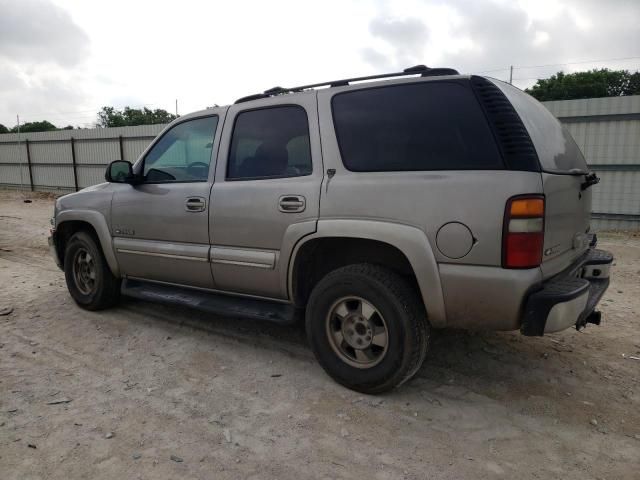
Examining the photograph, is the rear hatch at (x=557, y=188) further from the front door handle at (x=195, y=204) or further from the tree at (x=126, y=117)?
the tree at (x=126, y=117)

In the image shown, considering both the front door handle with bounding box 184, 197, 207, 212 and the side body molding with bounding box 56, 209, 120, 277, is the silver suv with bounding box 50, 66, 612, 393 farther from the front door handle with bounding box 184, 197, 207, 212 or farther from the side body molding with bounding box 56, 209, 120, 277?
the side body molding with bounding box 56, 209, 120, 277

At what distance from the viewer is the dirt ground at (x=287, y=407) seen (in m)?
2.38

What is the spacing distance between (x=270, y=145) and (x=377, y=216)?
1.11 metres

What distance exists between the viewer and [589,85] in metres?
38.0

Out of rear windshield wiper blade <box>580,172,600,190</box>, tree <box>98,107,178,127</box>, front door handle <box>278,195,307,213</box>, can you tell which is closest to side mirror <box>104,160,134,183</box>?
front door handle <box>278,195,307,213</box>

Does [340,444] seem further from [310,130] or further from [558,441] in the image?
[310,130]

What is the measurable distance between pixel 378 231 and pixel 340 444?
3.94 ft

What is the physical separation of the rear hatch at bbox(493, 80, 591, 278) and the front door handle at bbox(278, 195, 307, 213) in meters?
1.38

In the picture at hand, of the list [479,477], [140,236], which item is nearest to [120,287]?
[140,236]

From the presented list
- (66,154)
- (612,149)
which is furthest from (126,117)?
(612,149)

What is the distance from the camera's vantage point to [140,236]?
4148mm

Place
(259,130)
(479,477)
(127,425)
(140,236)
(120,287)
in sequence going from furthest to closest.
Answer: (120,287), (140,236), (259,130), (127,425), (479,477)

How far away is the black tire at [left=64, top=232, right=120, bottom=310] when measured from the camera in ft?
15.0

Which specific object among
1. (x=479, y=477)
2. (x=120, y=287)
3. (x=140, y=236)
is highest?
(x=140, y=236)
